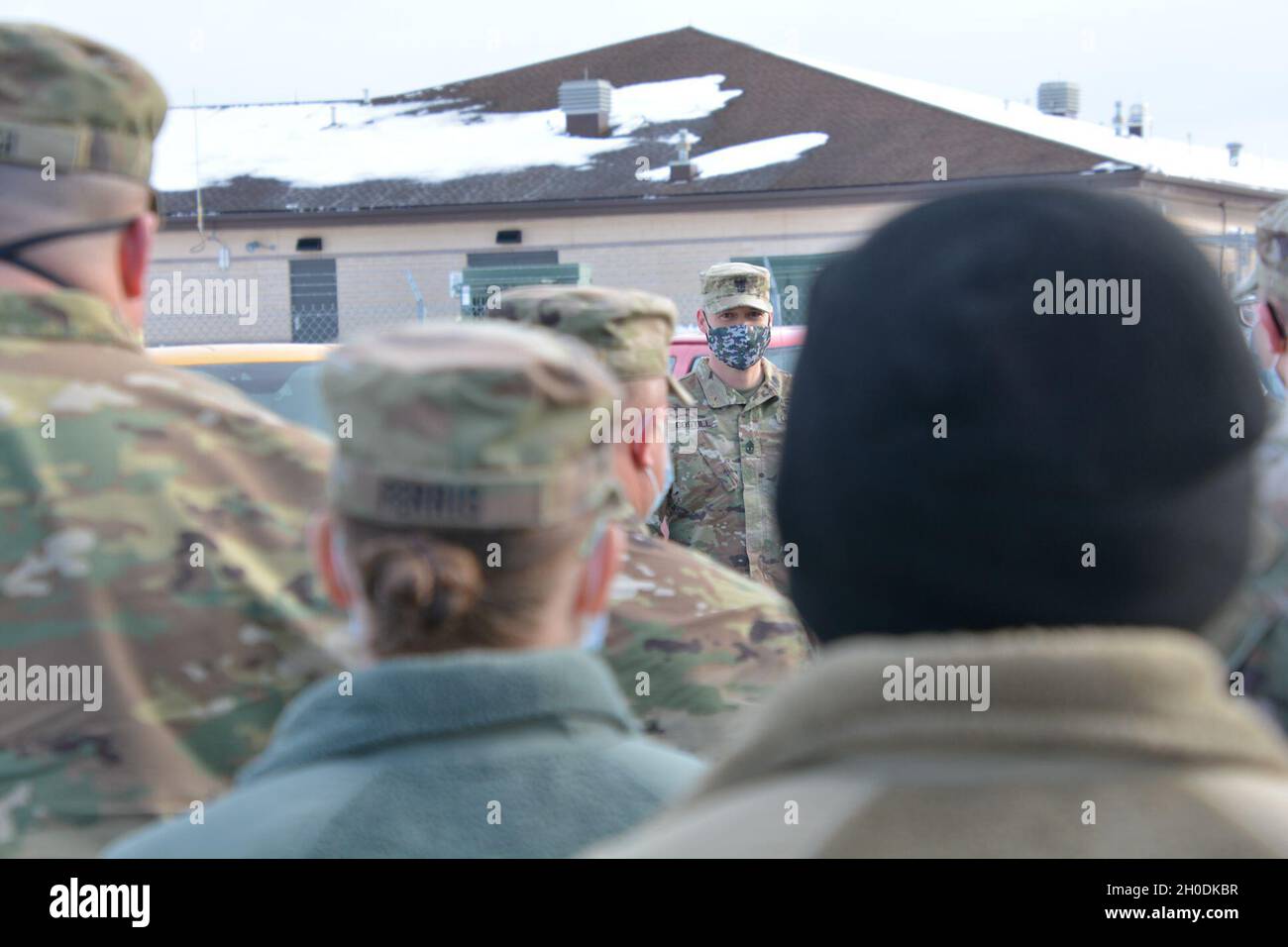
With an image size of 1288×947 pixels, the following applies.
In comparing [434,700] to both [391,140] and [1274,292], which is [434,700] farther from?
[391,140]

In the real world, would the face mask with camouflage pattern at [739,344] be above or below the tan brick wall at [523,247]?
below

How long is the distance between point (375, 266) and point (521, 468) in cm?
2834

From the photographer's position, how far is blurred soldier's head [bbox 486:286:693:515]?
3.50 metres

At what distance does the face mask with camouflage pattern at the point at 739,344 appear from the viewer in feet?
22.0

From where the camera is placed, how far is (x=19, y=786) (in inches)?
82.2

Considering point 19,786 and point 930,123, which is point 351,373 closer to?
point 19,786

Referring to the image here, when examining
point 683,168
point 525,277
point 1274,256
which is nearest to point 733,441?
point 1274,256

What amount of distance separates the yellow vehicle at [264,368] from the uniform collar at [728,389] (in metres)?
1.67

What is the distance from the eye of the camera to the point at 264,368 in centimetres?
692

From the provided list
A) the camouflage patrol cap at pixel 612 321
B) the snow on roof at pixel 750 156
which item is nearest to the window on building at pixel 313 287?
the snow on roof at pixel 750 156

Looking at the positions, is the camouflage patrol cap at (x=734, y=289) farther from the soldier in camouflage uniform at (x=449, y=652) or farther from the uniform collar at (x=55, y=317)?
the soldier in camouflage uniform at (x=449, y=652)

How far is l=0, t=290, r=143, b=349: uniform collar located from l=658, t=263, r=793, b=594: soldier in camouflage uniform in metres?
4.09

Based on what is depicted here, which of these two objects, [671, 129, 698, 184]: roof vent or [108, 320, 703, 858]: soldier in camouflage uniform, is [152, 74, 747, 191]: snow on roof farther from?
[108, 320, 703, 858]: soldier in camouflage uniform
